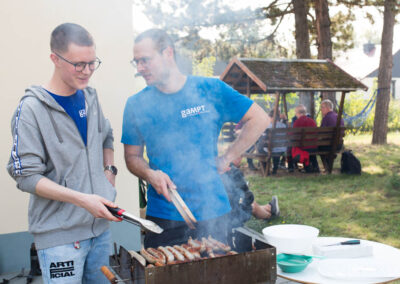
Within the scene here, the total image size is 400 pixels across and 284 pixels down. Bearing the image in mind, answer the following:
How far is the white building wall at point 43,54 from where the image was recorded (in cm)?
350

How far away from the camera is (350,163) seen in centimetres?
838

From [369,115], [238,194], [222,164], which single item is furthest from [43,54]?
[369,115]

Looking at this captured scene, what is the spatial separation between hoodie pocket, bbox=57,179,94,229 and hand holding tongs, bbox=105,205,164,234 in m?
0.24

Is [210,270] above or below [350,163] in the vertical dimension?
above

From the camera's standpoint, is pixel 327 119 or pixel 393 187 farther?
pixel 327 119

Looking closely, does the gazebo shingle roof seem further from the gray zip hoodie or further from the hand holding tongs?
the hand holding tongs

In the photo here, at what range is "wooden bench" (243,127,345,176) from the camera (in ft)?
26.9

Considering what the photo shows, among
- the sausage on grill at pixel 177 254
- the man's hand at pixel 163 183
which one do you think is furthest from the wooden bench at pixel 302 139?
the sausage on grill at pixel 177 254

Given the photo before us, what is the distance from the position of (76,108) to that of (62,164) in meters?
0.29

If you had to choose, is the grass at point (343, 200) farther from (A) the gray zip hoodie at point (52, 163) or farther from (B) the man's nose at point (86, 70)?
(B) the man's nose at point (86, 70)

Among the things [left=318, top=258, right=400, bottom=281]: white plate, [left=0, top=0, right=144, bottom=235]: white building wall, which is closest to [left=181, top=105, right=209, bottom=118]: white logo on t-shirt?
[left=318, top=258, right=400, bottom=281]: white plate

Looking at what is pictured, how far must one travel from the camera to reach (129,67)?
3771 millimetres

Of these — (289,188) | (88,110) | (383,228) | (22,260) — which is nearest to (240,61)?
(289,188)

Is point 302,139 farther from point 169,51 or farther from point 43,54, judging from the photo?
point 169,51
